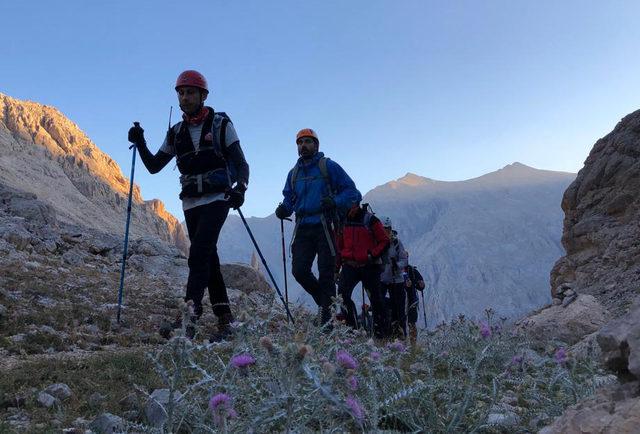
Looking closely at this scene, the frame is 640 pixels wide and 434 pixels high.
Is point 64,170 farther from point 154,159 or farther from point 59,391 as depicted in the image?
point 59,391

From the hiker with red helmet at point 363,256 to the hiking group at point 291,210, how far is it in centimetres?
1

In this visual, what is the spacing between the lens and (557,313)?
9.02 meters

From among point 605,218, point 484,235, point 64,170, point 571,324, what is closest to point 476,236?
point 484,235

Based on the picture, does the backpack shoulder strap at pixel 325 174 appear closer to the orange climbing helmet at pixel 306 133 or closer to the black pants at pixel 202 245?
the orange climbing helmet at pixel 306 133

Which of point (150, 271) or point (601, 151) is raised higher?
point (601, 151)

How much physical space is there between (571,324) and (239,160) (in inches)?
218

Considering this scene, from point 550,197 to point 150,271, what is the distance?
144965mm

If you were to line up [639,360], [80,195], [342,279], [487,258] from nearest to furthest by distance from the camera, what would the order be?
[639,360] → [342,279] → [80,195] → [487,258]

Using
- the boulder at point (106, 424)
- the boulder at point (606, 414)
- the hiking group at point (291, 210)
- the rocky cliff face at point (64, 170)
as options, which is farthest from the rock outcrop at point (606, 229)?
the rocky cliff face at point (64, 170)

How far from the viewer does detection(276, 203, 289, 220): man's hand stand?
7.30 meters

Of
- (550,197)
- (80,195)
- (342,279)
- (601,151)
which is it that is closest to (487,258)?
(550,197)

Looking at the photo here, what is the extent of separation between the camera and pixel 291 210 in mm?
7301

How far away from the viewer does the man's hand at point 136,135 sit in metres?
6.41

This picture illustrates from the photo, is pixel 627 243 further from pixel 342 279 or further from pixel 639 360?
pixel 639 360
